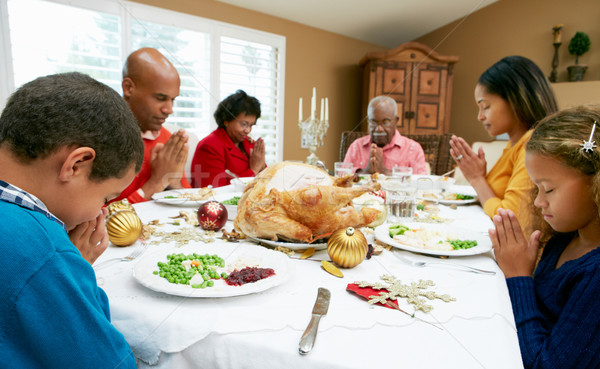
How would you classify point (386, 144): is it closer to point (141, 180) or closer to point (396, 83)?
point (396, 83)

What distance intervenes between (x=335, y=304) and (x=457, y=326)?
16 centimetres

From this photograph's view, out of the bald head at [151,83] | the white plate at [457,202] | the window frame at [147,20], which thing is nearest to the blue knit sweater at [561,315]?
the white plate at [457,202]

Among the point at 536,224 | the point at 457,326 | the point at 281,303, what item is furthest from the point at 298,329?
the point at 536,224

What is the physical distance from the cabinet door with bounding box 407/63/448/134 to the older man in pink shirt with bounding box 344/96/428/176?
114cm

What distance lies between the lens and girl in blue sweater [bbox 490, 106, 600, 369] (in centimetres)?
52

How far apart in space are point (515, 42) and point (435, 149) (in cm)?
181

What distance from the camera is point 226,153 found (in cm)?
213

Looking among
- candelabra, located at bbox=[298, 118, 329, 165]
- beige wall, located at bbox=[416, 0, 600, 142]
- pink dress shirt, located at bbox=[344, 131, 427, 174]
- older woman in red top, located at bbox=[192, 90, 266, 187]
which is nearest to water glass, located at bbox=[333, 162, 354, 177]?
Answer: candelabra, located at bbox=[298, 118, 329, 165]

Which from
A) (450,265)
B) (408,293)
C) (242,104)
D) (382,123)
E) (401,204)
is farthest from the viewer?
(382,123)

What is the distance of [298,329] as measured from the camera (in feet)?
1.38

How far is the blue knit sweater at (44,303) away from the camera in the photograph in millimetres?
349

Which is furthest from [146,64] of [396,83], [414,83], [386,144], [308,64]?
[414,83]

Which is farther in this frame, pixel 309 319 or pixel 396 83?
pixel 396 83

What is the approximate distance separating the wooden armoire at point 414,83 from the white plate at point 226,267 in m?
2.91
